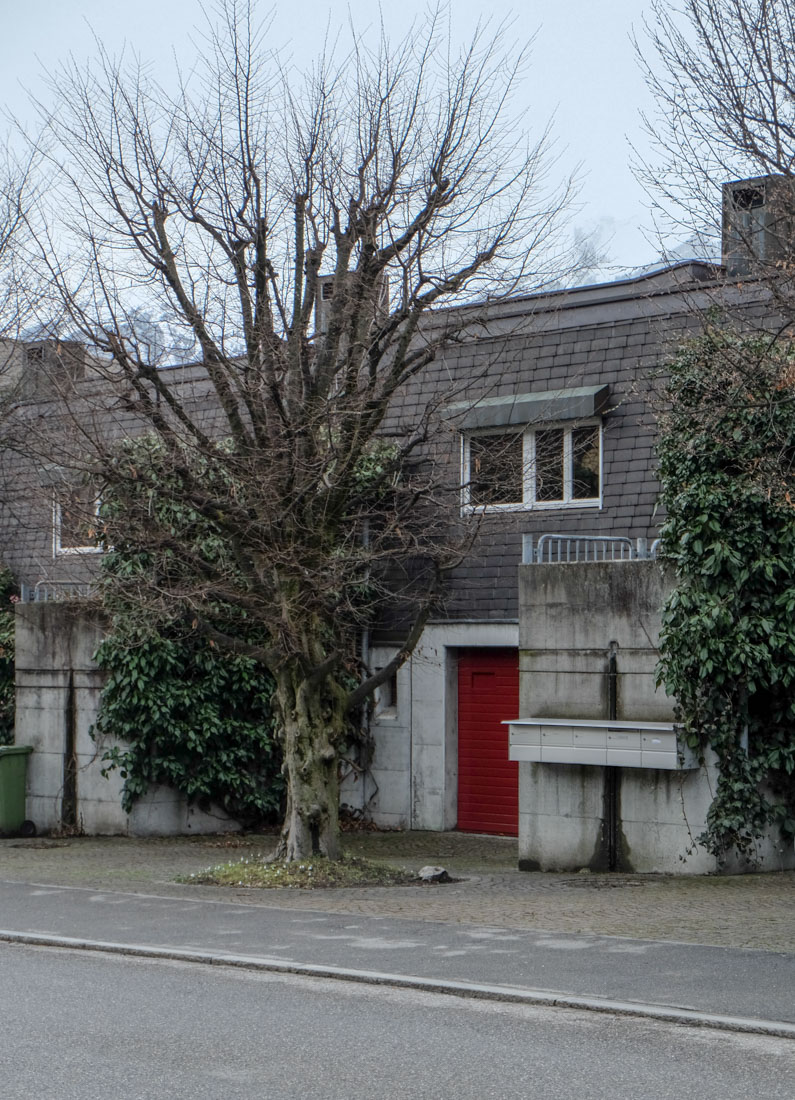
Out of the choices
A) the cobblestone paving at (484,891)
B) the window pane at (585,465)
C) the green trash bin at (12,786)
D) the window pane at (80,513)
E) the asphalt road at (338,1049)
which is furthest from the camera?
the green trash bin at (12,786)

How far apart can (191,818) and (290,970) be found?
1036cm

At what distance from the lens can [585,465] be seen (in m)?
18.8

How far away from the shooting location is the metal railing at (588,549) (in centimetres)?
1582

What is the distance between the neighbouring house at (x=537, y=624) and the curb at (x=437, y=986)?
472 cm

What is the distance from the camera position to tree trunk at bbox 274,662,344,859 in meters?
14.8

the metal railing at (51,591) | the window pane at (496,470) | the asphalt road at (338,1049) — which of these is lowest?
the asphalt road at (338,1049)

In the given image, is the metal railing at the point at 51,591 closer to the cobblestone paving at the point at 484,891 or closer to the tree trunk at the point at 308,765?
the cobblestone paving at the point at 484,891

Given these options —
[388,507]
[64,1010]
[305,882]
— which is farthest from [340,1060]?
[388,507]

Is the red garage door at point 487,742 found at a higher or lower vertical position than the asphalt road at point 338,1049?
higher

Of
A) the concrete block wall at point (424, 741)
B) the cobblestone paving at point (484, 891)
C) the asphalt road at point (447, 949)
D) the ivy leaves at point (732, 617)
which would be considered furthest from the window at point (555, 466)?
the asphalt road at point (447, 949)

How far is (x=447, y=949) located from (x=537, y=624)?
6219mm

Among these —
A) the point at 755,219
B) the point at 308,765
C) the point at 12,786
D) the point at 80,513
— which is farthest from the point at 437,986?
the point at 12,786

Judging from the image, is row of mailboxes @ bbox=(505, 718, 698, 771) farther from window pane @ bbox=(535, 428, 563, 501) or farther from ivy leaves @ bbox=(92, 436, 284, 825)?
ivy leaves @ bbox=(92, 436, 284, 825)

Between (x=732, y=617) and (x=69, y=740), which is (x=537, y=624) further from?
(x=69, y=740)
